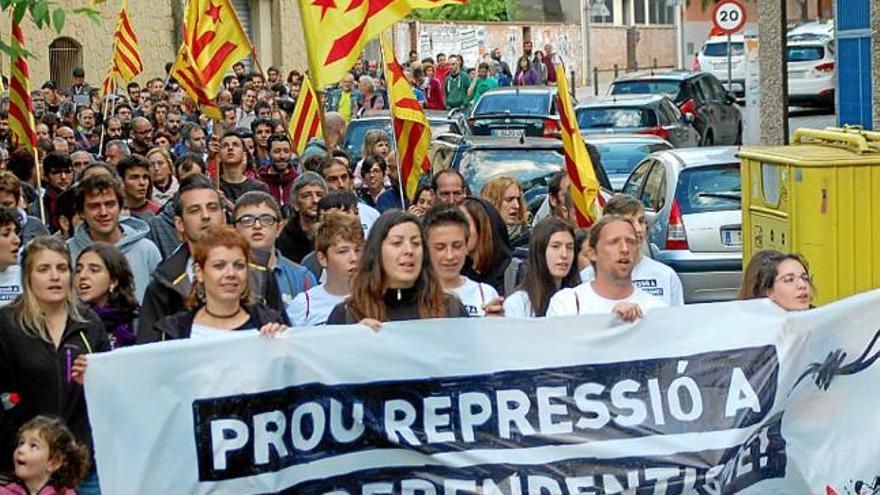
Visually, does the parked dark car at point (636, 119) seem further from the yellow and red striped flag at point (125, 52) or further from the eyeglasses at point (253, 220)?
the eyeglasses at point (253, 220)

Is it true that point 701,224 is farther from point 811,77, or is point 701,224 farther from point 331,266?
point 811,77

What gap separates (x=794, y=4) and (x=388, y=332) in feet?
223

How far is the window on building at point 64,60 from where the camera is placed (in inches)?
1507

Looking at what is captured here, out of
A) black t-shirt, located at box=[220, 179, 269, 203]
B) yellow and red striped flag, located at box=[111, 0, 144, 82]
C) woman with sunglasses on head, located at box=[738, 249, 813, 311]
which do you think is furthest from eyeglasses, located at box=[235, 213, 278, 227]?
yellow and red striped flag, located at box=[111, 0, 144, 82]

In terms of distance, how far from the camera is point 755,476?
6945 millimetres

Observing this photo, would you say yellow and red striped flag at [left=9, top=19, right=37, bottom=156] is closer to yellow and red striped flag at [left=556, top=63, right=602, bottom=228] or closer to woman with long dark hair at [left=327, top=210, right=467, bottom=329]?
yellow and red striped flag at [left=556, top=63, right=602, bottom=228]

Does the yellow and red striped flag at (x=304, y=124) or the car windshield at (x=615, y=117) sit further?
the car windshield at (x=615, y=117)

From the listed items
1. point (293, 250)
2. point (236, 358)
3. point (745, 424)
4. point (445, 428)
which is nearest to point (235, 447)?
point (236, 358)

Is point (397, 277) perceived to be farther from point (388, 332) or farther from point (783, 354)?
point (783, 354)

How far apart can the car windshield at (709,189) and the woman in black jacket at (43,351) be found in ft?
27.3

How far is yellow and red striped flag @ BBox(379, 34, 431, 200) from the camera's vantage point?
493 inches

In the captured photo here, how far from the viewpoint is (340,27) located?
1116cm

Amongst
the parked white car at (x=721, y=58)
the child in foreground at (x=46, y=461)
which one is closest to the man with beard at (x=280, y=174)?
the child in foreground at (x=46, y=461)

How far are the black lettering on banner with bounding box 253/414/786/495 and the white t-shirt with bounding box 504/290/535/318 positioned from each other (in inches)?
73.8
